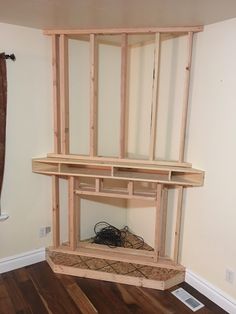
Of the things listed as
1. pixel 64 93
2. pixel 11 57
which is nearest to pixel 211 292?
pixel 64 93

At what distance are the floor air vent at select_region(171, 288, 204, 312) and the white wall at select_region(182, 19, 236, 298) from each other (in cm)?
21

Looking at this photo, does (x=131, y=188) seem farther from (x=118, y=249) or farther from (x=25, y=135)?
(x=25, y=135)

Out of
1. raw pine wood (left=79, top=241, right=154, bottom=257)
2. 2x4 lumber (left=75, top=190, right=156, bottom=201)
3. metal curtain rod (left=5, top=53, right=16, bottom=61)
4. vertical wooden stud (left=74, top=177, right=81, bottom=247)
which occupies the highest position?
metal curtain rod (left=5, top=53, right=16, bottom=61)

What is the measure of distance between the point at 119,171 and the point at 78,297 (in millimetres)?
1184

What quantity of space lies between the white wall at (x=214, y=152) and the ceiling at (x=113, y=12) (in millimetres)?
243

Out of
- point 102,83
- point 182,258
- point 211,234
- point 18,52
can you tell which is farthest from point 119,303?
point 18,52

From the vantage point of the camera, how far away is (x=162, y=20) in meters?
2.19

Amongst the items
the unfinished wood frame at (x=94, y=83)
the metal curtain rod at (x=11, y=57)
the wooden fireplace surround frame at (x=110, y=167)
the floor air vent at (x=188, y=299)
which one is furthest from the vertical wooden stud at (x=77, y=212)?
the metal curtain rod at (x=11, y=57)

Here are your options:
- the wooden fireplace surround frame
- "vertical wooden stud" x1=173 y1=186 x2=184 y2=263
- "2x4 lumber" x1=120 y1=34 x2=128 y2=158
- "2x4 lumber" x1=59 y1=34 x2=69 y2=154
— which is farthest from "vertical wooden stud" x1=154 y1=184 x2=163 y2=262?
"2x4 lumber" x1=59 y1=34 x2=69 y2=154

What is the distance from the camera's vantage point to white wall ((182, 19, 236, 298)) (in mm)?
2172

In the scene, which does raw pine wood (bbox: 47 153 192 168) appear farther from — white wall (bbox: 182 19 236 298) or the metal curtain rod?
the metal curtain rod

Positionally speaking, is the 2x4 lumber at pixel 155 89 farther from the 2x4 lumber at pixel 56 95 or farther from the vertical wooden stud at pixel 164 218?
the 2x4 lumber at pixel 56 95

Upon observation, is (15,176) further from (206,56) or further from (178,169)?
(206,56)

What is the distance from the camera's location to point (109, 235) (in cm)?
322
